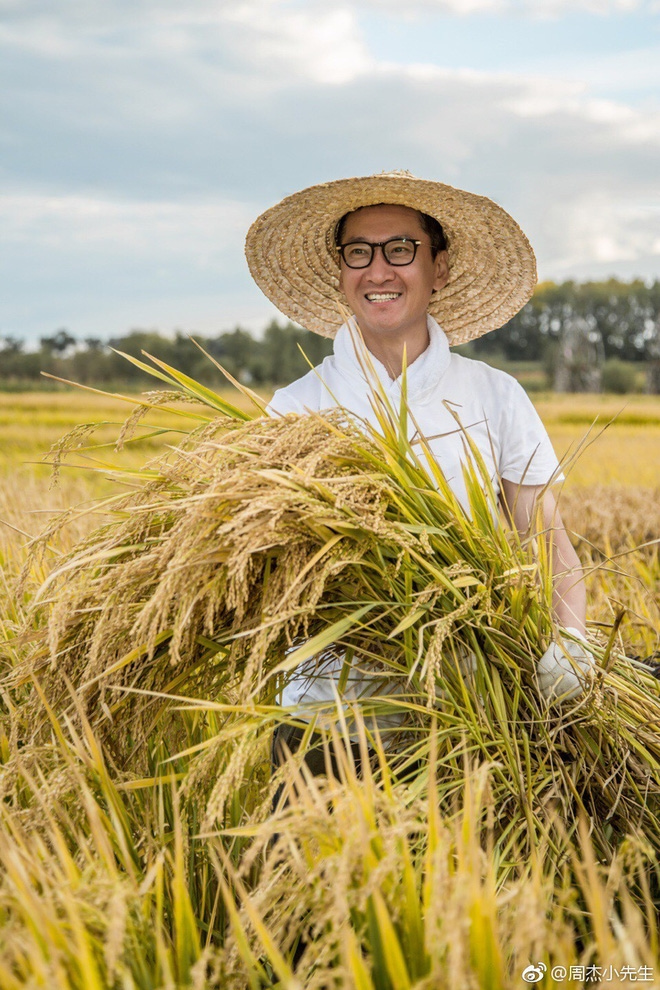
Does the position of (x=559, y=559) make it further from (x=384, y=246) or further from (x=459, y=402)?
(x=384, y=246)

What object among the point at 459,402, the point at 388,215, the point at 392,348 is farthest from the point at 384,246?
the point at 459,402

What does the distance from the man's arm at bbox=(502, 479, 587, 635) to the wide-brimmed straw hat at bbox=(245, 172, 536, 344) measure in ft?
2.12

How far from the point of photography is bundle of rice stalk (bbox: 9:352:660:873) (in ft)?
4.59

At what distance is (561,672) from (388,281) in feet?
3.75

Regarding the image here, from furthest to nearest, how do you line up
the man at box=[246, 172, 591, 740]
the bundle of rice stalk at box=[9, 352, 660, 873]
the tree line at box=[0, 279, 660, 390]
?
the tree line at box=[0, 279, 660, 390] → the man at box=[246, 172, 591, 740] → the bundle of rice stalk at box=[9, 352, 660, 873]

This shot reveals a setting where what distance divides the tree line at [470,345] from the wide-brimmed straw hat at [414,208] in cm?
3008

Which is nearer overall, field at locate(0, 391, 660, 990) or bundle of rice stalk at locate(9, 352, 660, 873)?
field at locate(0, 391, 660, 990)

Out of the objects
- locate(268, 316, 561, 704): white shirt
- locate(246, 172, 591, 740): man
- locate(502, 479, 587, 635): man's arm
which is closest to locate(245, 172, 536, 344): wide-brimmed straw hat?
locate(246, 172, 591, 740): man

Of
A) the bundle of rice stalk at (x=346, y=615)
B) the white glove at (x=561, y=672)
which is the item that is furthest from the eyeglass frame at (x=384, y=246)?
the white glove at (x=561, y=672)

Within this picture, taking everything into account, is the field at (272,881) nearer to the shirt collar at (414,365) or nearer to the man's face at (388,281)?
the shirt collar at (414,365)

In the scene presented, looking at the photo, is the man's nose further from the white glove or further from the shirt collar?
the white glove

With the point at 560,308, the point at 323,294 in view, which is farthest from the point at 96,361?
the point at 323,294

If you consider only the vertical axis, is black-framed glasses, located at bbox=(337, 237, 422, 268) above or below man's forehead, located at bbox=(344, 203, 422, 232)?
below

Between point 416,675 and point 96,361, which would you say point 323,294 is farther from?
point 96,361
